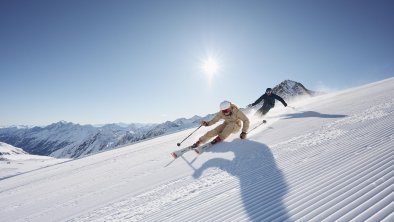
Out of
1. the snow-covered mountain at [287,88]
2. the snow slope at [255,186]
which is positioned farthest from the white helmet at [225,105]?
the snow-covered mountain at [287,88]

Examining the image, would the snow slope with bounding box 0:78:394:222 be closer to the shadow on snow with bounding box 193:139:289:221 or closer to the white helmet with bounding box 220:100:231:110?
the shadow on snow with bounding box 193:139:289:221

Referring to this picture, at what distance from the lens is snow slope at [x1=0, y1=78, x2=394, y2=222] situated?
11.8 feet

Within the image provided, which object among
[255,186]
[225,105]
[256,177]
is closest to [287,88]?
[225,105]

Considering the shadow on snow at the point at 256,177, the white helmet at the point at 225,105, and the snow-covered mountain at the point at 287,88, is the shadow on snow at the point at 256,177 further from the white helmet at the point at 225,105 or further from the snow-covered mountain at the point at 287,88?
the snow-covered mountain at the point at 287,88

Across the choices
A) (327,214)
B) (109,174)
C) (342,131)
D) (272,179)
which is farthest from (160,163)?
(327,214)

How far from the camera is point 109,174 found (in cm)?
891

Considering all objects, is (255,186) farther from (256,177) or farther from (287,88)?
(287,88)

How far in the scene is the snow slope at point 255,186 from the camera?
3604 millimetres

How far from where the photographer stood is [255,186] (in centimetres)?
491

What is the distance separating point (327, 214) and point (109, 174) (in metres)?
7.15

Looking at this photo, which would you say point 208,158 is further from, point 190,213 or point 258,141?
point 190,213

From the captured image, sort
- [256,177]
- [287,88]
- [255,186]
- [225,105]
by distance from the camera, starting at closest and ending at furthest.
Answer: [255,186] < [256,177] < [225,105] < [287,88]

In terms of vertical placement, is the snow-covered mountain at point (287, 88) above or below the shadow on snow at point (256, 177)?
above

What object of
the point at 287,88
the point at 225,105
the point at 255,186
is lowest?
the point at 255,186
